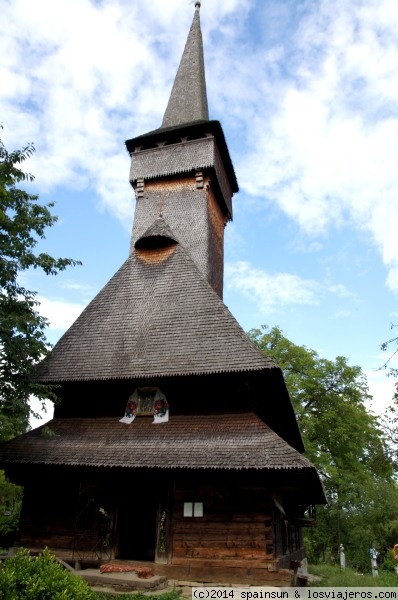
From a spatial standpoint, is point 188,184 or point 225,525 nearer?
point 225,525

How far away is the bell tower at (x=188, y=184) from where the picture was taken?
15516 millimetres

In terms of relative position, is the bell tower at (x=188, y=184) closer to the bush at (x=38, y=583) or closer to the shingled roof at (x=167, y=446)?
the shingled roof at (x=167, y=446)

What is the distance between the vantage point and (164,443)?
934cm

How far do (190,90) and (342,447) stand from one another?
17350 mm

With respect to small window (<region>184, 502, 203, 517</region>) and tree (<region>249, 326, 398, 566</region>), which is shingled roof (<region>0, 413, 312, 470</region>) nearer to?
small window (<region>184, 502, 203, 517</region>)

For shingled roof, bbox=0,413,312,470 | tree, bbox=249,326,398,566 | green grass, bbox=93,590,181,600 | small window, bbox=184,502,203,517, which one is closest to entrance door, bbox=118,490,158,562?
shingled roof, bbox=0,413,312,470

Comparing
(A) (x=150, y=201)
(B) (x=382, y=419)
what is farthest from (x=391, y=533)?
(A) (x=150, y=201)

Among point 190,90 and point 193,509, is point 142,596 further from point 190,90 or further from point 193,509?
point 190,90

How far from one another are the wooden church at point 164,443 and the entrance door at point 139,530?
0.04 m

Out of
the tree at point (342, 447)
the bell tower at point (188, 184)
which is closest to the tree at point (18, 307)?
the bell tower at point (188, 184)

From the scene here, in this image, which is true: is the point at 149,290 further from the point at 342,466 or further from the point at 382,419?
the point at 342,466

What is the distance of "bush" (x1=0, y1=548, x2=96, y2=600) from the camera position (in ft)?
16.2

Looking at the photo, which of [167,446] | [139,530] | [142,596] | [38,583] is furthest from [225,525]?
[139,530]

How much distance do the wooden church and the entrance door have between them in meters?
0.04
